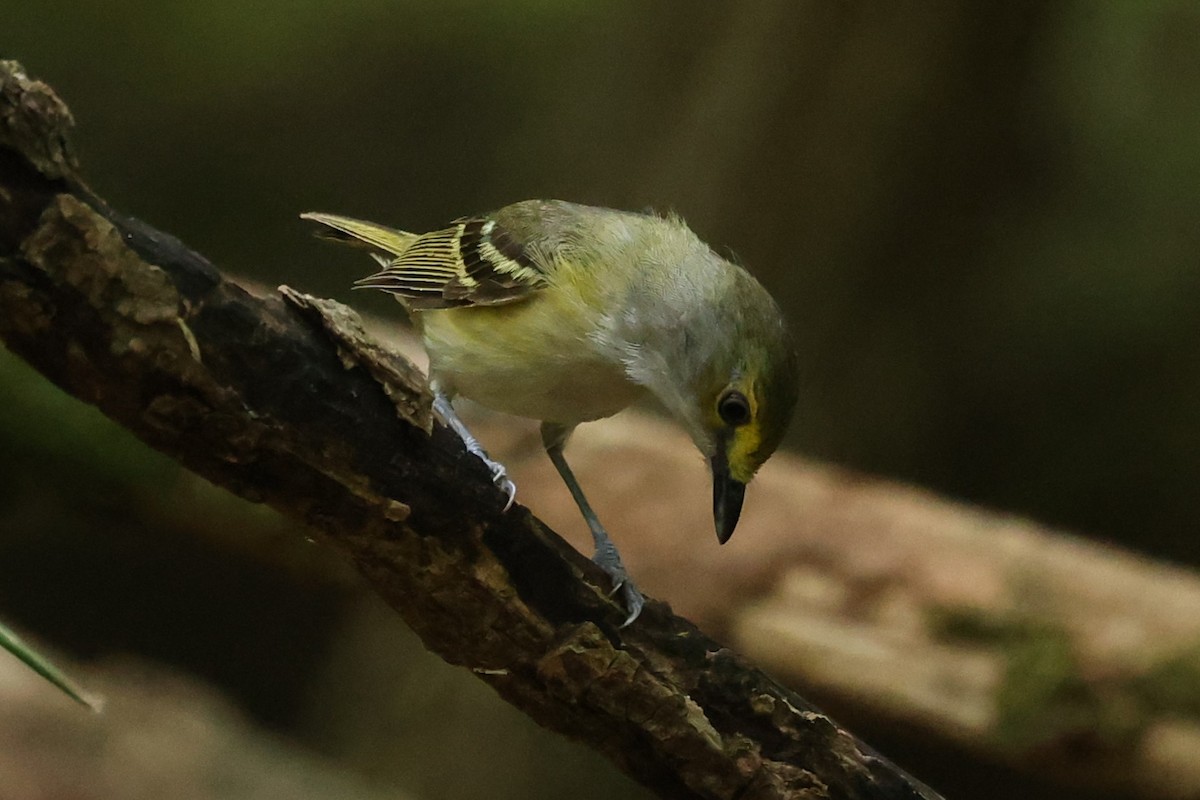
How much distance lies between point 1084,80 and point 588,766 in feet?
18.7

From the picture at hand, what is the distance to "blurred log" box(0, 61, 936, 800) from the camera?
1760mm

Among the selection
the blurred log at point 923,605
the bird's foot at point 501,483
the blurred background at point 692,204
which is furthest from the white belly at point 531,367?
the blurred background at point 692,204

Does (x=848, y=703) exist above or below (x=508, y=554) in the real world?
above

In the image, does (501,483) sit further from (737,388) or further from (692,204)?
(692,204)

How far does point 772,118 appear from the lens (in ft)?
20.4

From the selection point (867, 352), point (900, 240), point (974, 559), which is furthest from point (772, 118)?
point (974, 559)

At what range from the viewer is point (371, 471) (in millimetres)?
2115

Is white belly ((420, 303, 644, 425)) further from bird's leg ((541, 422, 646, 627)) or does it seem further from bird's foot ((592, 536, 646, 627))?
bird's foot ((592, 536, 646, 627))

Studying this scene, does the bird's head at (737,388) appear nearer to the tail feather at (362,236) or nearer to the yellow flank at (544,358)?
the yellow flank at (544,358)

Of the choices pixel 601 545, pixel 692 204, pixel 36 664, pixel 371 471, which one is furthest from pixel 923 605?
pixel 36 664

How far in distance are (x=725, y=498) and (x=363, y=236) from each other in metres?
1.74

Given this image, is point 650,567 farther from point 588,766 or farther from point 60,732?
point 60,732

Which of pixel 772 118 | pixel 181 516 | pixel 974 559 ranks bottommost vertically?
pixel 181 516

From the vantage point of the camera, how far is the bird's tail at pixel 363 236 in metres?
3.85
